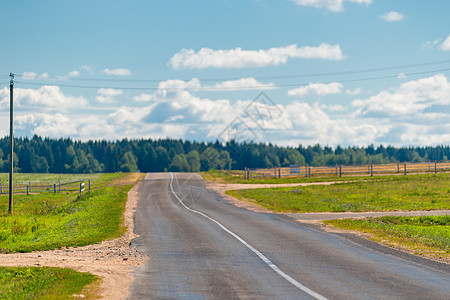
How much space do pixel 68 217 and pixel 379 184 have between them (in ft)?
108

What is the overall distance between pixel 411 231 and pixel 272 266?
451 inches

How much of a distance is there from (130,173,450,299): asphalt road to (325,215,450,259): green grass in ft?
4.05

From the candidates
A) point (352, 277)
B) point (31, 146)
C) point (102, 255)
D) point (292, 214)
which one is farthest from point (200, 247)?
point (31, 146)

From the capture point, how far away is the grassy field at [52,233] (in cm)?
1083

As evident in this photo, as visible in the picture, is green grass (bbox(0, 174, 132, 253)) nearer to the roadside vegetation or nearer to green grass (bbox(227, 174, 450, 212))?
green grass (bbox(227, 174, 450, 212))

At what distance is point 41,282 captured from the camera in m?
11.2

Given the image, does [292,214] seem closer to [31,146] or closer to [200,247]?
[200,247]

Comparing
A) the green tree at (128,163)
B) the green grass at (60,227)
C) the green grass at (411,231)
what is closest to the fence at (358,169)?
the green grass at (60,227)

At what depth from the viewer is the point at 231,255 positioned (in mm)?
15219

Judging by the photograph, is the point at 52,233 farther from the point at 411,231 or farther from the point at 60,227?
the point at 411,231

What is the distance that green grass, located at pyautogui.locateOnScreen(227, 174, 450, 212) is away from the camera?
3438 centimetres

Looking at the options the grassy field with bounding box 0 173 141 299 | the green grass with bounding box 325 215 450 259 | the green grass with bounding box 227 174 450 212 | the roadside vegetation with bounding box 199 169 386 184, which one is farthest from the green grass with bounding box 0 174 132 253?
the roadside vegetation with bounding box 199 169 386 184

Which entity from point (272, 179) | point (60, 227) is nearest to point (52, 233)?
point (60, 227)

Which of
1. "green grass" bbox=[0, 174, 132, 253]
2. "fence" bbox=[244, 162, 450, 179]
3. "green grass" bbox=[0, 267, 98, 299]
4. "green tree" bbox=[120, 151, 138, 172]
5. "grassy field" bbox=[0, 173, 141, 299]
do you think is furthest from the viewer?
"green tree" bbox=[120, 151, 138, 172]
